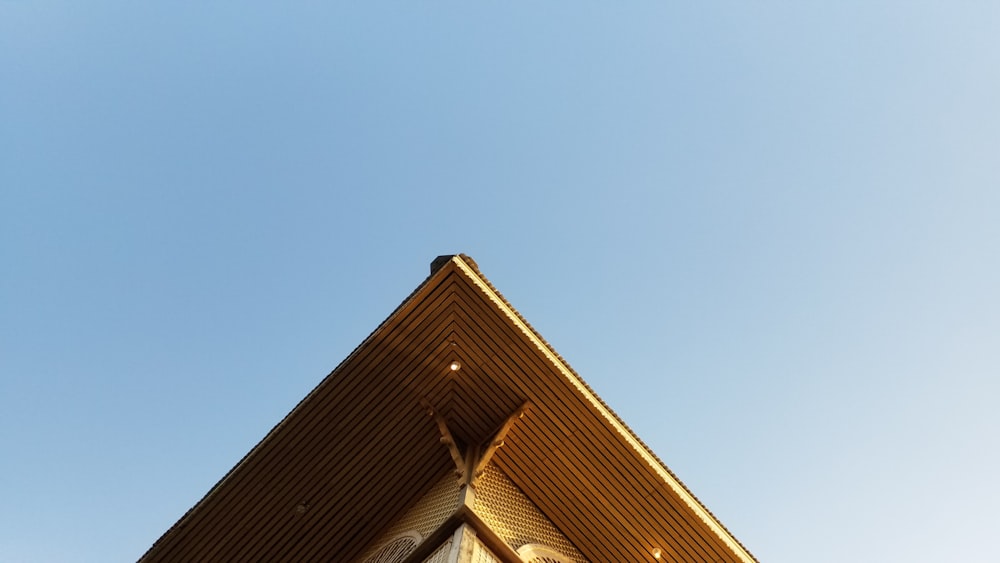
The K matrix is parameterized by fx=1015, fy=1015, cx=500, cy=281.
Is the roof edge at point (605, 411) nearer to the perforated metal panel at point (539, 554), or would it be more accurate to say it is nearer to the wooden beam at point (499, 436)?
the wooden beam at point (499, 436)

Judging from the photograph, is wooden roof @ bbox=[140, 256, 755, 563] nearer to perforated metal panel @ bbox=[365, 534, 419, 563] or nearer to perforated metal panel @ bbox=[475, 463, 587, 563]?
perforated metal panel @ bbox=[475, 463, 587, 563]

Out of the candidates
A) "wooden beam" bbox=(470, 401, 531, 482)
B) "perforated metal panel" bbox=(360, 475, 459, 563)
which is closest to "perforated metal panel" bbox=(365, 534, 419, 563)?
"perforated metal panel" bbox=(360, 475, 459, 563)

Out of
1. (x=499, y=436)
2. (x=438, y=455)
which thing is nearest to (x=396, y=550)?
(x=438, y=455)

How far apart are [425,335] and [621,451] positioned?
8.42 ft

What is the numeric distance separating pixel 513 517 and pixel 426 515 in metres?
0.95

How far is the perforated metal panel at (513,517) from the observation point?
10578 mm

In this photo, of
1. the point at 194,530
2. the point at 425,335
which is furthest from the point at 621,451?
the point at 194,530

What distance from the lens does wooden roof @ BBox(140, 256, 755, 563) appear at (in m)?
11.3

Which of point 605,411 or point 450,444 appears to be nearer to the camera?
point 450,444

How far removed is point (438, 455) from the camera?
1170cm

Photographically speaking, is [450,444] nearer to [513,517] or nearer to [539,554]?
[513,517]

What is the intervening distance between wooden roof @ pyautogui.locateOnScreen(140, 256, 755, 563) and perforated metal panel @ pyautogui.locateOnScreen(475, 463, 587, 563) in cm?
13

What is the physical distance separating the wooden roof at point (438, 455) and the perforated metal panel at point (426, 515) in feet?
0.56

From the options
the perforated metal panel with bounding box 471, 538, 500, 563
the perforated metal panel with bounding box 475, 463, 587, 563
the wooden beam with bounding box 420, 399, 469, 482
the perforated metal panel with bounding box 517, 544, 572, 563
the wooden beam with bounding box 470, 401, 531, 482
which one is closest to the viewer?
the perforated metal panel with bounding box 471, 538, 500, 563
